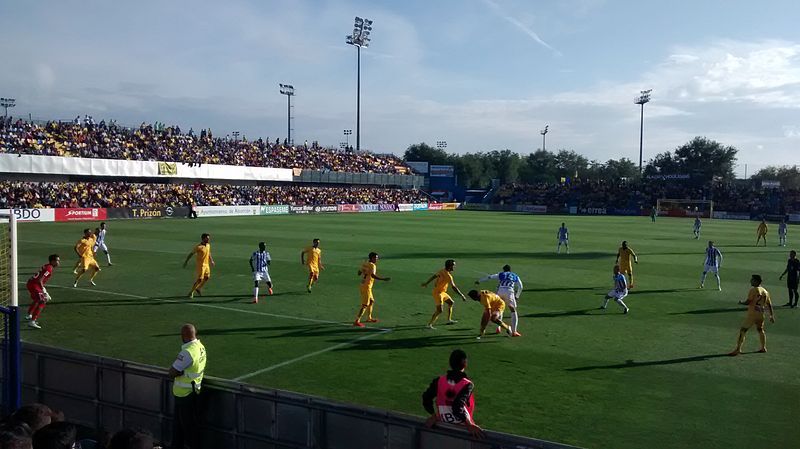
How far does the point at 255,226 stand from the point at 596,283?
101 feet

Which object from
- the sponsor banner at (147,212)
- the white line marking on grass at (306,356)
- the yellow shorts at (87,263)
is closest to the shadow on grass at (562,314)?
the white line marking on grass at (306,356)

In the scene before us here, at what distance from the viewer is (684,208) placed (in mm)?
82500

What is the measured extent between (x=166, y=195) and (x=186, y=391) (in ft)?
191

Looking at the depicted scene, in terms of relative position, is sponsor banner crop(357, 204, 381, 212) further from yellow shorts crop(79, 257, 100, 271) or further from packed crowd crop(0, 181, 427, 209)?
A: yellow shorts crop(79, 257, 100, 271)

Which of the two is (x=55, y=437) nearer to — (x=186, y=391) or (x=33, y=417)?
(x=33, y=417)

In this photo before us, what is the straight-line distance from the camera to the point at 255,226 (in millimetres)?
46688

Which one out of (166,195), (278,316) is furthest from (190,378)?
(166,195)

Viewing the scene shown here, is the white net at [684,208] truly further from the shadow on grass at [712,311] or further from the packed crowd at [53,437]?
the packed crowd at [53,437]

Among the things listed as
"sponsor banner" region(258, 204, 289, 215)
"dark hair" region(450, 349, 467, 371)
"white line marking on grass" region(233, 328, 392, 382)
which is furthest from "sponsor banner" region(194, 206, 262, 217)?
"dark hair" region(450, 349, 467, 371)

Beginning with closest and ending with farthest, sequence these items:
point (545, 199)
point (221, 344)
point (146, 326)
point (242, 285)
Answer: point (221, 344), point (146, 326), point (242, 285), point (545, 199)

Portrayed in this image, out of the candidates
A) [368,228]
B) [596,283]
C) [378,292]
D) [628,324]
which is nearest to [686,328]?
[628,324]

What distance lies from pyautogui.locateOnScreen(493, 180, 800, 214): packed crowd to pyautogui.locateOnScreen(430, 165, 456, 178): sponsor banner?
490 inches

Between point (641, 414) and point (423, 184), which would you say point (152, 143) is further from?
point (641, 414)

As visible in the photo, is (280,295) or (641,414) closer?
(641,414)
